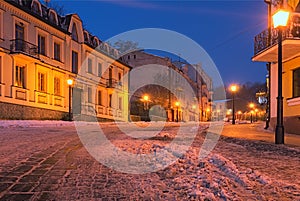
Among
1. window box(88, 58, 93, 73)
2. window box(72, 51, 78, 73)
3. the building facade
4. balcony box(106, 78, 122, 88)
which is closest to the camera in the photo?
window box(72, 51, 78, 73)

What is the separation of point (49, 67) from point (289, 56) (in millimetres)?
17995

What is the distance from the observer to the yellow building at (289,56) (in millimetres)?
13766

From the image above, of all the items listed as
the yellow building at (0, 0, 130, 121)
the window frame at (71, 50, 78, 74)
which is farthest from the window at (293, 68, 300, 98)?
the window frame at (71, 50, 78, 74)

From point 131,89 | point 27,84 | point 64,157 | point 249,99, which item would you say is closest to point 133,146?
point 64,157

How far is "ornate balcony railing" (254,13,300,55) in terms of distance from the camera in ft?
44.9

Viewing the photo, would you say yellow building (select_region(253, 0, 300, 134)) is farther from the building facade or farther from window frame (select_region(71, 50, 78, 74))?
the building facade

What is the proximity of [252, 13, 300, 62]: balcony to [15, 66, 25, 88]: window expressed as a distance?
15.6 m

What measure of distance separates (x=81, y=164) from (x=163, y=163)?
1510 mm

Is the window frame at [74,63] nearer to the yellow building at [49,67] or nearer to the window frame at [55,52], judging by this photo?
the yellow building at [49,67]

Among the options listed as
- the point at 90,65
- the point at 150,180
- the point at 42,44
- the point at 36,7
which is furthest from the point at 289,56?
the point at 90,65

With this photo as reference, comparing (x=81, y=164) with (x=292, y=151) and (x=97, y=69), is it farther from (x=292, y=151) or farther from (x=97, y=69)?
(x=97, y=69)

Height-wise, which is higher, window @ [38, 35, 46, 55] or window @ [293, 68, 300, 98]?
window @ [38, 35, 46, 55]

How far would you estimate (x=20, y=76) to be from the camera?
77.3ft

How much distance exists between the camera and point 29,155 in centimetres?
718
